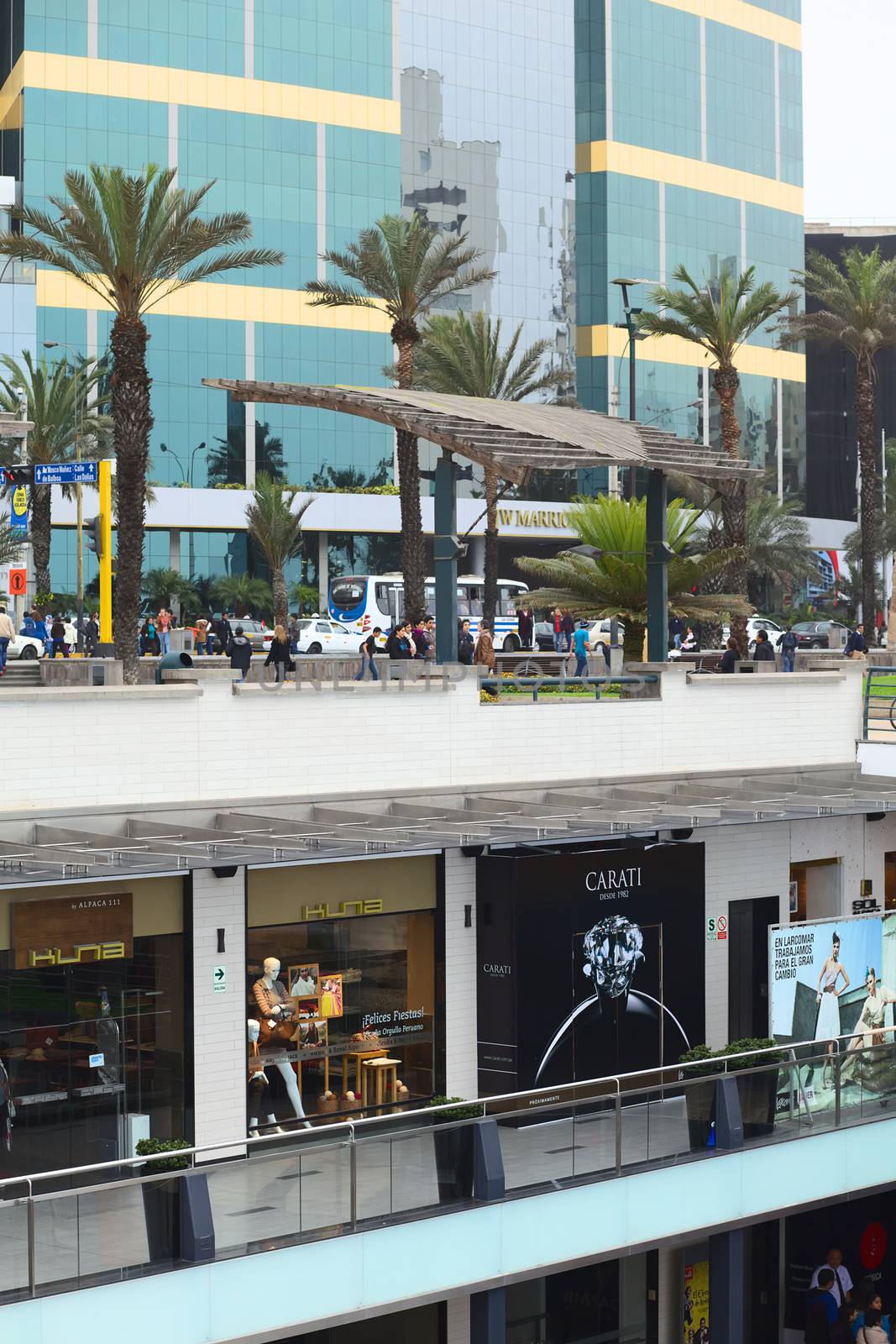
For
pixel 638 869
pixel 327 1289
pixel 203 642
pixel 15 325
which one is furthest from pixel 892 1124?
pixel 15 325

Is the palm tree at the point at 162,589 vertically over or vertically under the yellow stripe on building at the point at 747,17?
under

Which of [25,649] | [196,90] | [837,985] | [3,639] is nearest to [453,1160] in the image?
[837,985]

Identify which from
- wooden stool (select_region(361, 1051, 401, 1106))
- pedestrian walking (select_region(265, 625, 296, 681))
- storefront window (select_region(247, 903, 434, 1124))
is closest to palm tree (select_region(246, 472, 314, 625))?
pedestrian walking (select_region(265, 625, 296, 681))

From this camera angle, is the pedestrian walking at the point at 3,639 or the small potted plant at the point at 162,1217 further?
the pedestrian walking at the point at 3,639

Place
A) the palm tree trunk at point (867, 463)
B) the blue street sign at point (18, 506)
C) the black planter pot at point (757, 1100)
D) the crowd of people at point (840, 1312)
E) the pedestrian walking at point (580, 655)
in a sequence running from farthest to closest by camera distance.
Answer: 1. the palm tree trunk at point (867, 463)
2. the blue street sign at point (18, 506)
3. the pedestrian walking at point (580, 655)
4. the crowd of people at point (840, 1312)
5. the black planter pot at point (757, 1100)

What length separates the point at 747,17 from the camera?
89.9 m

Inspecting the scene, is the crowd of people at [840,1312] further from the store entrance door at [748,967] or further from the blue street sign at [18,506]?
the blue street sign at [18,506]

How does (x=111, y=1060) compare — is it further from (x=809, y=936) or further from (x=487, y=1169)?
(x=809, y=936)

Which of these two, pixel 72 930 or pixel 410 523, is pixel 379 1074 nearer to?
pixel 72 930

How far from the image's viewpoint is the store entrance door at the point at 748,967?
86.6 ft

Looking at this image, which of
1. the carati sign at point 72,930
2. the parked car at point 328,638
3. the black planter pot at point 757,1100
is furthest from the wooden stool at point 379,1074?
the parked car at point 328,638

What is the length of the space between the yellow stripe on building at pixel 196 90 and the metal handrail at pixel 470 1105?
54.1 m

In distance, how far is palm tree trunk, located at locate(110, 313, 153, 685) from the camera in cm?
3142

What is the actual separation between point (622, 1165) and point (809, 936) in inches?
220
